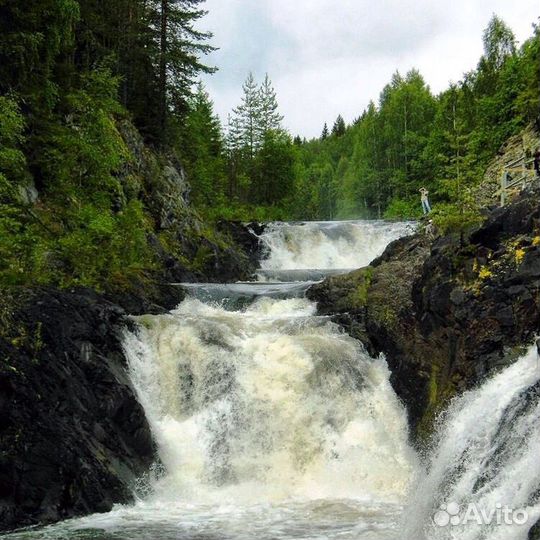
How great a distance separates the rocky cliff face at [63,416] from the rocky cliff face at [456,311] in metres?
6.39

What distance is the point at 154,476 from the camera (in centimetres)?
1155

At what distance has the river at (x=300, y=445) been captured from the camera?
7496 mm

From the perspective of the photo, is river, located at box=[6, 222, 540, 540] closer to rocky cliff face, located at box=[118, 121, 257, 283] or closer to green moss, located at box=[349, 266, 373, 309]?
green moss, located at box=[349, 266, 373, 309]

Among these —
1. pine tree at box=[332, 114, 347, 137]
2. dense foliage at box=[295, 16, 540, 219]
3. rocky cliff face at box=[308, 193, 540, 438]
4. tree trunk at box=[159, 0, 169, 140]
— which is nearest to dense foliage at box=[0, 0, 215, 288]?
tree trunk at box=[159, 0, 169, 140]

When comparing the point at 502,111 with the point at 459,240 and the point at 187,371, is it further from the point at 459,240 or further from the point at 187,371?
the point at 187,371

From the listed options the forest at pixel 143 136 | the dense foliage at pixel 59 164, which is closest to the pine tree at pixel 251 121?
the forest at pixel 143 136

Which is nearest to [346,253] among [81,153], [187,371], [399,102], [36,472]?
[81,153]

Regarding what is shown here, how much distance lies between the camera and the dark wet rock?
31.4 ft

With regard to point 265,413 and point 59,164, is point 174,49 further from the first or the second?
point 265,413

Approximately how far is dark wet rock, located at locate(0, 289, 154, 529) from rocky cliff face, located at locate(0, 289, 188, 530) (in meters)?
0.02

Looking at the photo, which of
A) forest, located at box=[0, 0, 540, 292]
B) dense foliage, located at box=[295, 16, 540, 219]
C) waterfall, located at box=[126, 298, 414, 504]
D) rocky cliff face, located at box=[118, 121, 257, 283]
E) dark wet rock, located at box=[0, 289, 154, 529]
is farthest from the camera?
dense foliage, located at box=[295, 16, 540, 219]

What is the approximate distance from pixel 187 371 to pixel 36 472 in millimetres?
4639

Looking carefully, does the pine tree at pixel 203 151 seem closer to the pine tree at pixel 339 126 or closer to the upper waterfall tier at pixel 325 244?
the upper waterfall tier at pixel 325 244

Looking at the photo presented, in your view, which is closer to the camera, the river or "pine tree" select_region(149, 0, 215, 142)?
the river
